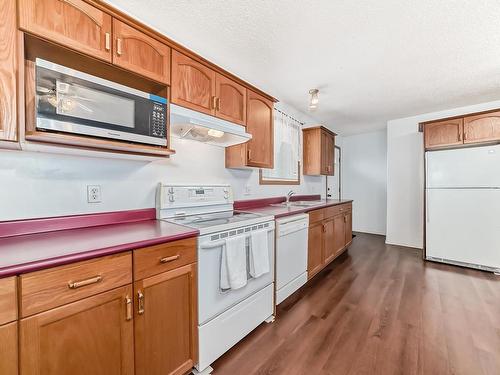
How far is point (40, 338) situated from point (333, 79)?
3141 millimetres

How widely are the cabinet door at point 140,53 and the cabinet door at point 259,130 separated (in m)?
0.94

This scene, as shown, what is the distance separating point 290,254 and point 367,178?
3980mm

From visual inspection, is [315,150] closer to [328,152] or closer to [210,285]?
[328,152]

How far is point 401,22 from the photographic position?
1.71 metres

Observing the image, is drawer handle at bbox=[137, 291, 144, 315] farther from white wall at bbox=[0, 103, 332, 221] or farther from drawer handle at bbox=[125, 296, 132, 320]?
white wall at bbox=[0, 103, 332, 221]

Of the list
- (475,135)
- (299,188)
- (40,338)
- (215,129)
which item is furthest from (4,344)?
(475,135)

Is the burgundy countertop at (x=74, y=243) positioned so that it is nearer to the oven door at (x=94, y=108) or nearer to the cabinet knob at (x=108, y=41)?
the oven door at (x=94, y=108)

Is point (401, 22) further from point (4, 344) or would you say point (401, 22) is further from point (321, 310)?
point (4, 344)

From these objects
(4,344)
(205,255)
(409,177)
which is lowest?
(4,344)

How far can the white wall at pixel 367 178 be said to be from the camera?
16.9 ft

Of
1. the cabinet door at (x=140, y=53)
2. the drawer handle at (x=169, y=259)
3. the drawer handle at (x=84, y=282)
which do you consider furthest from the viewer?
the cabinet door at (x=140, y=53)

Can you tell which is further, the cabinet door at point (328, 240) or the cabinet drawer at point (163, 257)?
the cabinet door at point (328, 240)

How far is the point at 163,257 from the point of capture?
3.98ft

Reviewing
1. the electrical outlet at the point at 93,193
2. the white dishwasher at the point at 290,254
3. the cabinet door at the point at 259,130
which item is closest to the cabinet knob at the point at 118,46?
the electrical outlet at the point at 93,193
